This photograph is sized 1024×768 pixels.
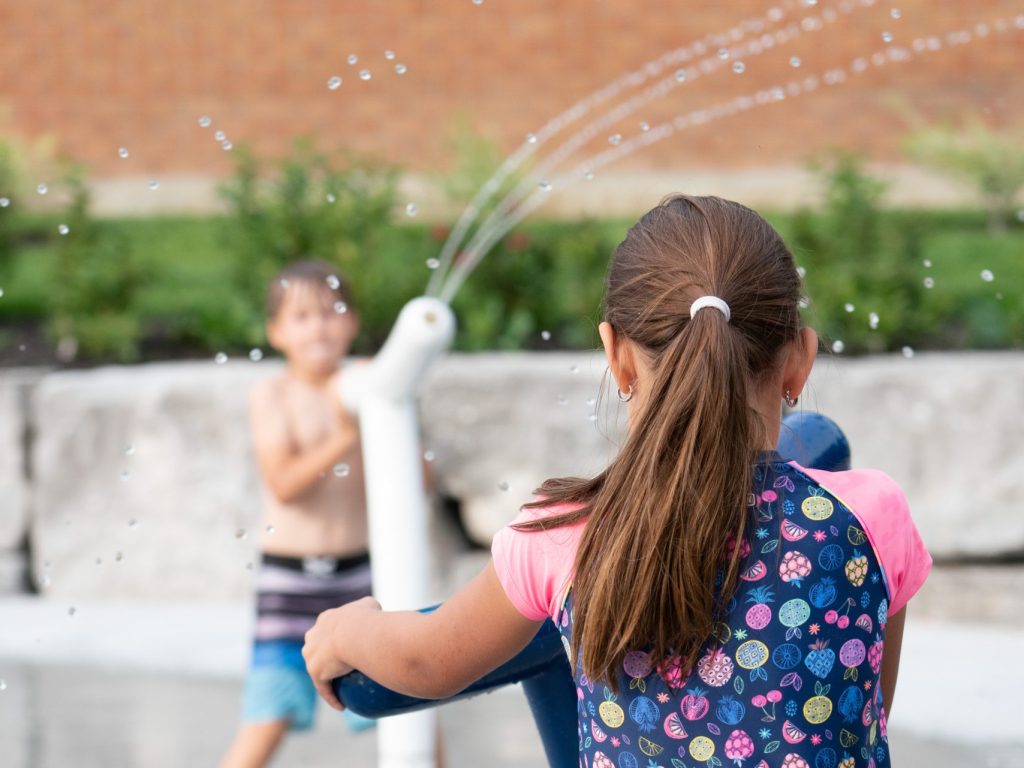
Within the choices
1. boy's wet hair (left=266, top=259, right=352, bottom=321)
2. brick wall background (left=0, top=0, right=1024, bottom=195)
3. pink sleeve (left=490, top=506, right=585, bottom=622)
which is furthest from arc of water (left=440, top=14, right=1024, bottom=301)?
pink sleeve (left=490, top=506, right=585, bottom=622)

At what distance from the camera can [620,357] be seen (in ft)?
4.03

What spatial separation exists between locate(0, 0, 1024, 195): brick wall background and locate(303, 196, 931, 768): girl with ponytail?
535 centimetres

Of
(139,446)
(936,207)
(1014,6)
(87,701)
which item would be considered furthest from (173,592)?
(1014,6)

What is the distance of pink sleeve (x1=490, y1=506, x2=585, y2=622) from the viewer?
1184mm

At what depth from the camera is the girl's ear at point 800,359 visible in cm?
123

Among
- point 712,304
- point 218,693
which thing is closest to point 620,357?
point 712,304

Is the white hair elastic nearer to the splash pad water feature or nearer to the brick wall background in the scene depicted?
→ the splash pad water feature

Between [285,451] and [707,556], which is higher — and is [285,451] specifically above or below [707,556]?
below

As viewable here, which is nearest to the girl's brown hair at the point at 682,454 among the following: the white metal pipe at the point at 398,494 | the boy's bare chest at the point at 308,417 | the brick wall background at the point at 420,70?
the white metal pipe at the point at 398,494

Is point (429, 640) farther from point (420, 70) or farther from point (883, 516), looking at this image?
point (420, 70)

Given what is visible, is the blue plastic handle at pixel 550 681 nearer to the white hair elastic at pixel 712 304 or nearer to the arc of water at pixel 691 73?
the white hair elastic at pixel 712 304

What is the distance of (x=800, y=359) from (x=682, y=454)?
0.17 metres

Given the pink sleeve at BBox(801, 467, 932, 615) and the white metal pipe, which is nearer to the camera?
the pink sleeve at BBox(801, 467, 932, 615)

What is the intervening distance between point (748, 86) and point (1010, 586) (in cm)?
333
